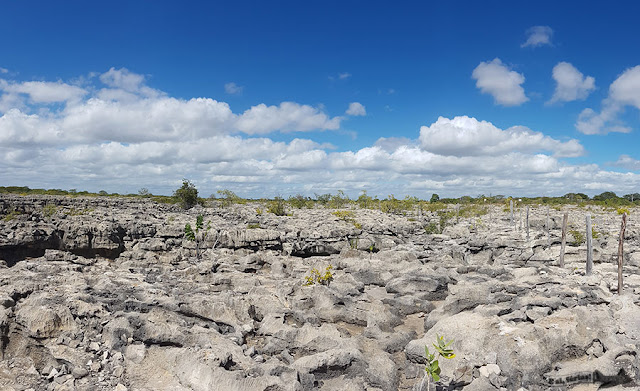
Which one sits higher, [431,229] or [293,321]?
[431,229]

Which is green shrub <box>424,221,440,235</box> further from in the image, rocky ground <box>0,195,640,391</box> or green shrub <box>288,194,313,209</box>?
green shrub <box>288,194,313,209</box>

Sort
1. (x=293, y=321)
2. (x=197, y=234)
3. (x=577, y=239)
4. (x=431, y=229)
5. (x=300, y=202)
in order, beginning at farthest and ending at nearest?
(x=300, y=202) → (x=431, y=229) → (x=577, y=239) → (x=197, y=234) → (x=293, y=321)

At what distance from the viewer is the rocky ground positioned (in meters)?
9.73

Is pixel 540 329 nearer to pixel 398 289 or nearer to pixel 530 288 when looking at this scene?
pixel 530 288

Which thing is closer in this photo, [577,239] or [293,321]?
[293,321]

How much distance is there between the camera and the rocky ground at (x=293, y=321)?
9727 mm

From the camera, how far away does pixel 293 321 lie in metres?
14.7

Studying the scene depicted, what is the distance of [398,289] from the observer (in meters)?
18.8

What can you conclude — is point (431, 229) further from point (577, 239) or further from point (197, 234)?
point (197, 234)

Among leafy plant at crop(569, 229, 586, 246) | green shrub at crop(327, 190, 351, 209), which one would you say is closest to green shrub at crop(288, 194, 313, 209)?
green shrub at crop(327, 190, 351, 209)

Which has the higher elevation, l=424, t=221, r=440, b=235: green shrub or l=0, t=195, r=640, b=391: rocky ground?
l=424, t=221, r=440, b=235: green shrub

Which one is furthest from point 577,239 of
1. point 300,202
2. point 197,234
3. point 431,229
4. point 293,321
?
point 300,202

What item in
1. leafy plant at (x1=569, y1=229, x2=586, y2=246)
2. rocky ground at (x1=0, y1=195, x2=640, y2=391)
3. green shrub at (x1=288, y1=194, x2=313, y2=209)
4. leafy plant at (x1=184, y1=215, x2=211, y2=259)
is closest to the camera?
rocky ground at (x1=0, y1=195, x2=640, y2=391)

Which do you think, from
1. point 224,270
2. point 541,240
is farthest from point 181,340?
point 541,240
